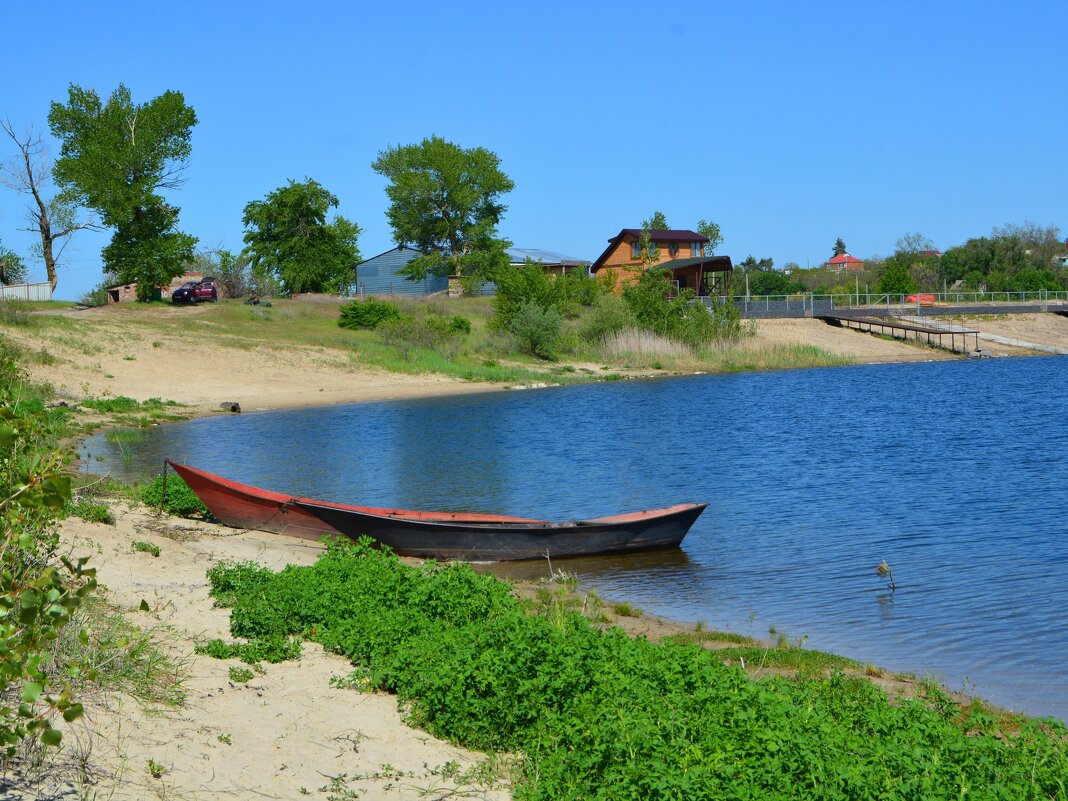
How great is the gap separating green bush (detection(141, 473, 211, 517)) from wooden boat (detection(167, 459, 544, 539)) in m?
0.58

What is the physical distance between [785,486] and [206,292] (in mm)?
54322

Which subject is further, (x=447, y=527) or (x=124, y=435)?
(x=124, y=435)

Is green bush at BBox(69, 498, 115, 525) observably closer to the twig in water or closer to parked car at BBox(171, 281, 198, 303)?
the twig in water

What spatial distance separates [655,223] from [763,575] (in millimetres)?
105319

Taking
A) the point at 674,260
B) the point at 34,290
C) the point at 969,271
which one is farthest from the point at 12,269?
the point at 969,271

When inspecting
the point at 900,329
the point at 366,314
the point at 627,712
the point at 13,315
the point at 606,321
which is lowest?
the point at 627,712

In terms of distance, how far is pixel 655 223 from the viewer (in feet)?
388

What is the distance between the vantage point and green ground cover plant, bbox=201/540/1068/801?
638 cm

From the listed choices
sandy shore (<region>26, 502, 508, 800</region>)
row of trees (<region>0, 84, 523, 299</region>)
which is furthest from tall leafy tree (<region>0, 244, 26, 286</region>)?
sandy shore (<region>26, 502, 508, 800</region>)

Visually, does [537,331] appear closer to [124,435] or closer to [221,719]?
[124,435]

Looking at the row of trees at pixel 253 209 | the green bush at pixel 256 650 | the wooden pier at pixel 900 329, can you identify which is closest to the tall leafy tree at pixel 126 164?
the row of trees at pixel 253 209

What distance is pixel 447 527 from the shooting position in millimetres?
15992

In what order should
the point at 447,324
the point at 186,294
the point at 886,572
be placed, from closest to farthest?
the point at 886,572
the point at 447,324
the point at 186,294

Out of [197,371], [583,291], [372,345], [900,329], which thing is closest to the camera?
[197,371]
